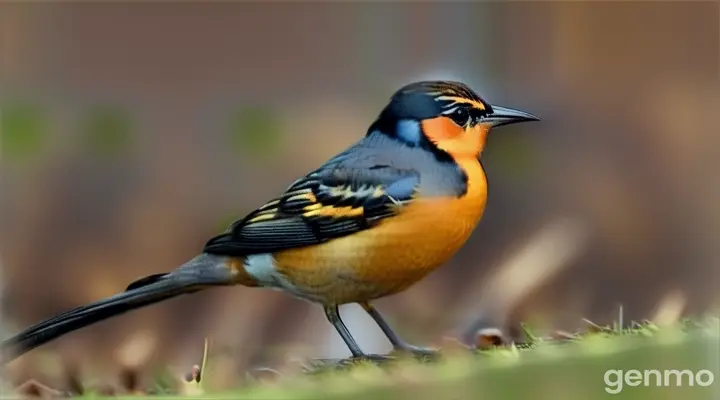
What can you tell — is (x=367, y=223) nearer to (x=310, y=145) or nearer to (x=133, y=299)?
(x=310, y=145)

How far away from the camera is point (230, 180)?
3.71ft

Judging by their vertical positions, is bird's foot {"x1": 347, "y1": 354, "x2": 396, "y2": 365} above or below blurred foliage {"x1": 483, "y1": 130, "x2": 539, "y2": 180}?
below

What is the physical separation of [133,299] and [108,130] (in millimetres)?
200

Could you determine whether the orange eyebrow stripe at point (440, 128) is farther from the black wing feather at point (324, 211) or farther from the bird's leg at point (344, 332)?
the bird's leg at point (344, 332)

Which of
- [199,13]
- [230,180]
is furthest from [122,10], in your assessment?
[230,180]

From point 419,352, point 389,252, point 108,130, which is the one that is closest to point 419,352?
point 419,352

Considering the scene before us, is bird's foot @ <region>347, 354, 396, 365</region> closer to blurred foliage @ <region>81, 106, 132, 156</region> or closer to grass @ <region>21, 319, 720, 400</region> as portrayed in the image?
A: grass @ <region>21, 319, 720, 400</region>

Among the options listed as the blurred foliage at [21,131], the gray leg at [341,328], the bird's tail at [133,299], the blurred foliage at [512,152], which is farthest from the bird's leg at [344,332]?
the blurred foliage at [21,131]

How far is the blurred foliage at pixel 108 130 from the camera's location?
3.69 feet

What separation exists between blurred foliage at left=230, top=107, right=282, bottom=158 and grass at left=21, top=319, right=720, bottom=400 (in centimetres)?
26

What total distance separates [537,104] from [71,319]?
0.57m

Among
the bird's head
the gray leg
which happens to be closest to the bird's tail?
the gray leg

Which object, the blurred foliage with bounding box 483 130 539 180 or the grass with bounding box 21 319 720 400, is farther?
the blurred foliage with bounding box 483 130 539 180

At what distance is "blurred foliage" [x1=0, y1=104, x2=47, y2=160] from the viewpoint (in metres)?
1.11
